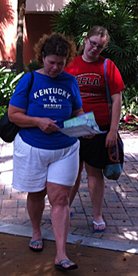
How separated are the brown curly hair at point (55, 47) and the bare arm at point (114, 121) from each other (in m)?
0.60

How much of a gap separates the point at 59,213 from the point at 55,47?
3.95ft

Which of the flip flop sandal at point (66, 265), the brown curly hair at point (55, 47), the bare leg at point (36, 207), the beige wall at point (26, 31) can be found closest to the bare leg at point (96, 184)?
the bare leg at point (36, 207)

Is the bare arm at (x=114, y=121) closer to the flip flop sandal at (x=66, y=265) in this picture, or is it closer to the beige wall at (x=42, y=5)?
the flip flop sandal at (x=66, y=265)

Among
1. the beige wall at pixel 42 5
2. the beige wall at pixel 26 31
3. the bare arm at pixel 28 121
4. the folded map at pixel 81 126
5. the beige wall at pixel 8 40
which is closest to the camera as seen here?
the folded map at pixel 81 126

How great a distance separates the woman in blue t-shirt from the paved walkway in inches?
27.2

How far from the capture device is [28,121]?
3.41 meters

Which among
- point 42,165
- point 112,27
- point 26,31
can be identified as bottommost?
point 26,31

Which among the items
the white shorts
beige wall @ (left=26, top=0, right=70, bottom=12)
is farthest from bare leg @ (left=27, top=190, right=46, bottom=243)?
beige wall @ (left=26, top=0, right=70, bottom=12)

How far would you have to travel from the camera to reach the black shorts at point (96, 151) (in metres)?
4.10

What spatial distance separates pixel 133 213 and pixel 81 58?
174 cm

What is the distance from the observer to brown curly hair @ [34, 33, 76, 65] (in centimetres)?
337

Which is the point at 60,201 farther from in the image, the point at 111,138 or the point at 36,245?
the point at 111,138

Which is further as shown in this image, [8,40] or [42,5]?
[8,40]

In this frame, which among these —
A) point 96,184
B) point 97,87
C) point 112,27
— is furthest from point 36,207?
point 112,27
